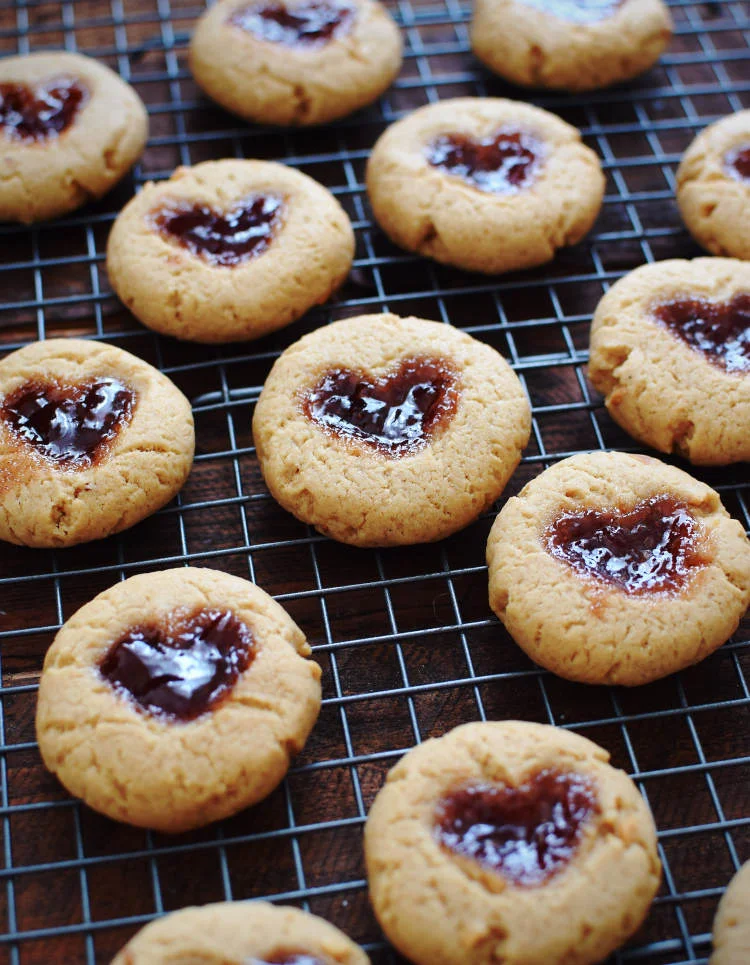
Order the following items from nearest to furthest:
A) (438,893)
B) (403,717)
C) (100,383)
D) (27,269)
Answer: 1. (438,893)
2. (403,717)
3. (100,383)
4. (27,269)

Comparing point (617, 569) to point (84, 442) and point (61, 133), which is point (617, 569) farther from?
point (61, 133)

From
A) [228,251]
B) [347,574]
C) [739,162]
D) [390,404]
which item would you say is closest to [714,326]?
[739,162]

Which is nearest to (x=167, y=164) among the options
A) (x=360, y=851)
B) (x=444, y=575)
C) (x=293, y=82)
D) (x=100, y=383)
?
(x=293, y=82)

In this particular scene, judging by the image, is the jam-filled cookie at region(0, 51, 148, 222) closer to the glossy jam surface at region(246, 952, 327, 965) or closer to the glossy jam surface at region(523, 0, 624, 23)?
the glossy jam surface at region(523, 0, 624, 23)

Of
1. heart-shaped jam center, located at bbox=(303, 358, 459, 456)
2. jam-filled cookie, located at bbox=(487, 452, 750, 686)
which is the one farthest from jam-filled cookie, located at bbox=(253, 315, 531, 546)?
jam-filled cookie, located at bbox=(487, 452, 750, 686)

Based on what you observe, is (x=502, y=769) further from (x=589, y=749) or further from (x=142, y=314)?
(x=142, y=314)
